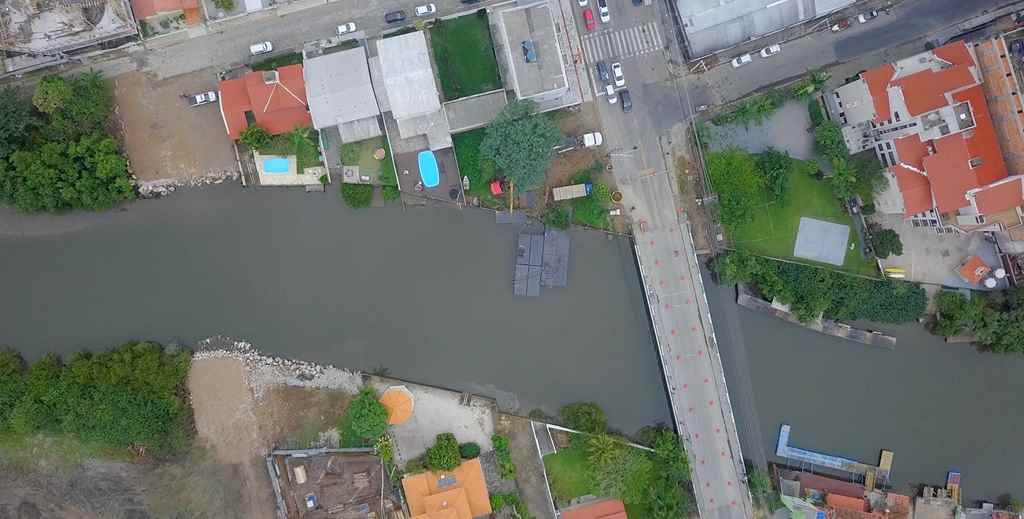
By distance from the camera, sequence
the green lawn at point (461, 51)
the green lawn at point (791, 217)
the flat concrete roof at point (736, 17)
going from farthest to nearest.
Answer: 1. the green lawn at point (791, 217)
2. the green lawn at point (461, 51)
3. the flat concrete roof at point (736, 17)

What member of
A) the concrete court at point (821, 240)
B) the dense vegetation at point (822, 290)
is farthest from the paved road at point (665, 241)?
the concrete court at point (821, 240)

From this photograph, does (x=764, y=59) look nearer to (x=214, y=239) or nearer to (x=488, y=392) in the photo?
(x=488, y=392)

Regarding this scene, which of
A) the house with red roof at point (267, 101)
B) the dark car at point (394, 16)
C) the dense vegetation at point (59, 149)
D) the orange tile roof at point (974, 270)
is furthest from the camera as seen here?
the orange tile roof at point (974, 270)

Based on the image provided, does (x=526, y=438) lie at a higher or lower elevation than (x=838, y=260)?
lower

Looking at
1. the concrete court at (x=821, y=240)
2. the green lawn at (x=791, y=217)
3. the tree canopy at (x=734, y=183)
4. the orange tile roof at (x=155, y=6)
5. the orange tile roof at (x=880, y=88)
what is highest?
the orange tile roof at (x=155, y=6)

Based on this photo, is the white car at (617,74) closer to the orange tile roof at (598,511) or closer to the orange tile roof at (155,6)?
the orange tile roof at (155,6)

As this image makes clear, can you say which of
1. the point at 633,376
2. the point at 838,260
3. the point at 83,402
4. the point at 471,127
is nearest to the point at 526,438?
the point at 633,376

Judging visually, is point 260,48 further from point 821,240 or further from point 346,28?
point 821,240
